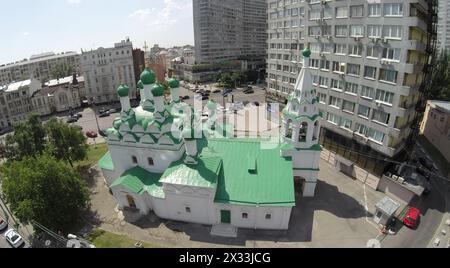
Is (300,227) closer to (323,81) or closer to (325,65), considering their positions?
(323,81)

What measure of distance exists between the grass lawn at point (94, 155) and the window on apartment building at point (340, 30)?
131 ft

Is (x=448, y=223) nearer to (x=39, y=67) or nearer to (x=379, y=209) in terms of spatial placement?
(x=379, y=209)

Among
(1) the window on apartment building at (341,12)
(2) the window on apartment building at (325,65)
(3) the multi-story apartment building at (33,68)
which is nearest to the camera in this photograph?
(1) the window on apartment building at (341,12)

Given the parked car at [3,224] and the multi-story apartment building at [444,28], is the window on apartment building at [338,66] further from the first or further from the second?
the multi-story apartment building at [444,28]

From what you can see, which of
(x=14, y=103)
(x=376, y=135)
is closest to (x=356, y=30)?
(x=376, y=135)

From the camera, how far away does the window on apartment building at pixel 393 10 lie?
27.7m

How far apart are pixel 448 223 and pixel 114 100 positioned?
77175mm

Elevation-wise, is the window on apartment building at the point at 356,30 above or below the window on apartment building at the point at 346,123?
above

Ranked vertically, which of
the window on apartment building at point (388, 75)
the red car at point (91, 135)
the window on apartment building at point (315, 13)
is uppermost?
the window on apartment building at point (315, 13)

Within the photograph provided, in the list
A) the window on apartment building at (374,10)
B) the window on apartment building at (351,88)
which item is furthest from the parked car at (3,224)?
the window on apartment building at (374,10)

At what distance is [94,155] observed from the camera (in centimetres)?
4347

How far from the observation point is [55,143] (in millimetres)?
35094

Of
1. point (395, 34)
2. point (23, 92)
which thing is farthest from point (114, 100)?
point (395, 34)

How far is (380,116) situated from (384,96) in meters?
2.43
